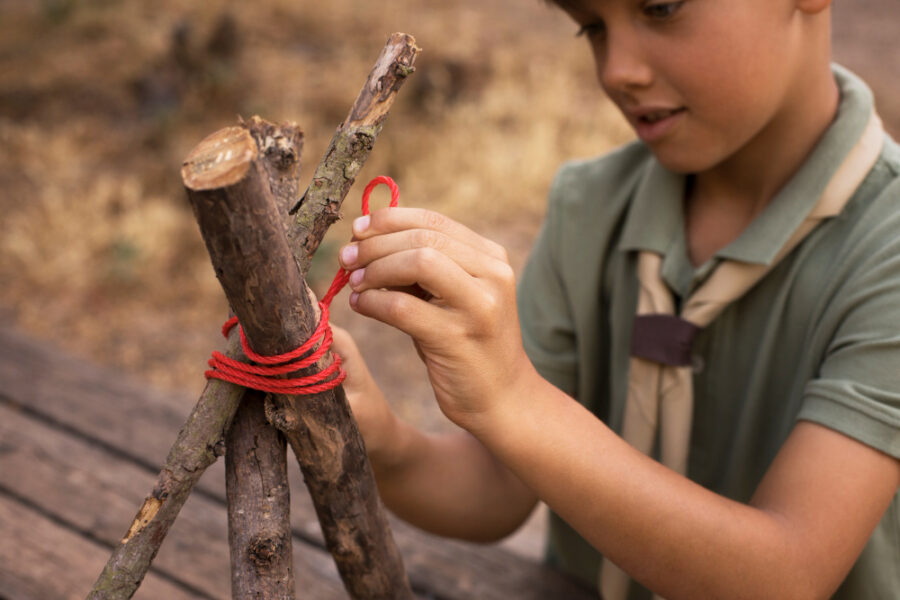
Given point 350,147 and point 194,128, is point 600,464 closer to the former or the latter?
point 350,147

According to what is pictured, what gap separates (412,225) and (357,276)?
94mm

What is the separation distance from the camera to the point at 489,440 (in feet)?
3.28

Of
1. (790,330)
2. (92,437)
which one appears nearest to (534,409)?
(790,330)

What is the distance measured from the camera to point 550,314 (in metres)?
1.61

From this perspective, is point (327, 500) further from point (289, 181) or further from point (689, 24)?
point (689, 24)

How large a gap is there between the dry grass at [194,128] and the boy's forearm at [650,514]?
7.70ft

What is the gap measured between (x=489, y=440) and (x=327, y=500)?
24 cm

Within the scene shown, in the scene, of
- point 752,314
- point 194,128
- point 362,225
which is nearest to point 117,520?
point 362,225

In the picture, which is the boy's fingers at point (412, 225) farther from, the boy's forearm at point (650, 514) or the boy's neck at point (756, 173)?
the boy's neck at point (756, 173)

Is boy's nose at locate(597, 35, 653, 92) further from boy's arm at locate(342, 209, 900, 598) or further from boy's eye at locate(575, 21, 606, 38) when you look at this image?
boy's arm at locate(342, 209, 900, 598)

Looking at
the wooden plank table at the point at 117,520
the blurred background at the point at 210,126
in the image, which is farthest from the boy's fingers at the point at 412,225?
the blurred background at the point at 210,126

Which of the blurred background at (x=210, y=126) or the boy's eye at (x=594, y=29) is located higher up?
the boy's eye at (x=594, y=29)

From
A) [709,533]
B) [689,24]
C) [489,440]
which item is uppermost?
[689,24]

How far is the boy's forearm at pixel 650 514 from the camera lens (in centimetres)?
101
